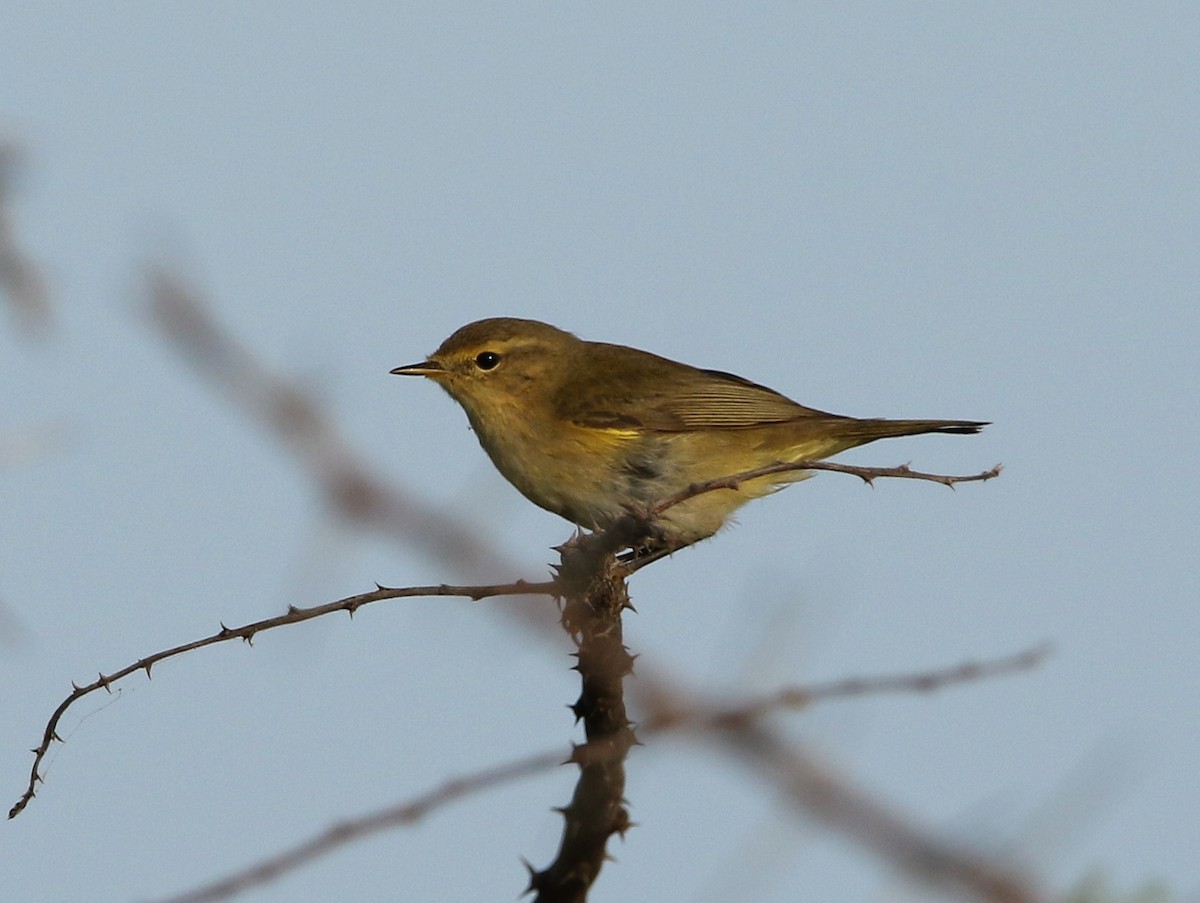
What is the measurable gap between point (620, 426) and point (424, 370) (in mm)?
1095

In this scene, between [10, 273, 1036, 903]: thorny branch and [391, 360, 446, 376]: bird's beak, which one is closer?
[10, 273, 1036, 903]: thorny branch

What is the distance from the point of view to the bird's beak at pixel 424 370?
728 cm

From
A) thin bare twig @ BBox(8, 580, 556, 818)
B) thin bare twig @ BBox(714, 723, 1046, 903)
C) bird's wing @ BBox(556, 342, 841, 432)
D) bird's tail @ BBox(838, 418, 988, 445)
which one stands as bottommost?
thin bare twig @ BBox(714, 723, 1046, 903)

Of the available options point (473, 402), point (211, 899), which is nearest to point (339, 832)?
point (211, 899)

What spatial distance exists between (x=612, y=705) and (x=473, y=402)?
→ 432 cm

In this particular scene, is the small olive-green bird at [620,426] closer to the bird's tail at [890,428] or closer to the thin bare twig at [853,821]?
the bird's tail at [890,428]

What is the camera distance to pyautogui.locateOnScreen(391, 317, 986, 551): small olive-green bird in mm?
6738

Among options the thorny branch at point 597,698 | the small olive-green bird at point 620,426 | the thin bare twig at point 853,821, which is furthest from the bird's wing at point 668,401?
the thin bare twig at point 853,821

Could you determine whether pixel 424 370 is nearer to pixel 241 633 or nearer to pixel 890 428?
pixel 890 428

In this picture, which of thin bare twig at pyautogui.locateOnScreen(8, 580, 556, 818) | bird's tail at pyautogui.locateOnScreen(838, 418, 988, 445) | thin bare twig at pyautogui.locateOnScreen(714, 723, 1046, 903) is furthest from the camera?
bird's tail at pyautogui.locateOnScreen(838, 418, 988, 445)

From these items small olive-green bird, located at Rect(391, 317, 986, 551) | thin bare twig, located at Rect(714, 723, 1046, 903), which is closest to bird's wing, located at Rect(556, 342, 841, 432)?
small olive-green bird, located at Rect(391, 317, 986, 551)

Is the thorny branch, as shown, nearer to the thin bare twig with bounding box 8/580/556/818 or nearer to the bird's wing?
the thin bare twig with bounding box 8/580/556/818

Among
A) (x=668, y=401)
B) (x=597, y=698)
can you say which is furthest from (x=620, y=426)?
(x=597, y=698)

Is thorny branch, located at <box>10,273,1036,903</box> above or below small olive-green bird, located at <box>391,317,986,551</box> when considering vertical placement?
below
